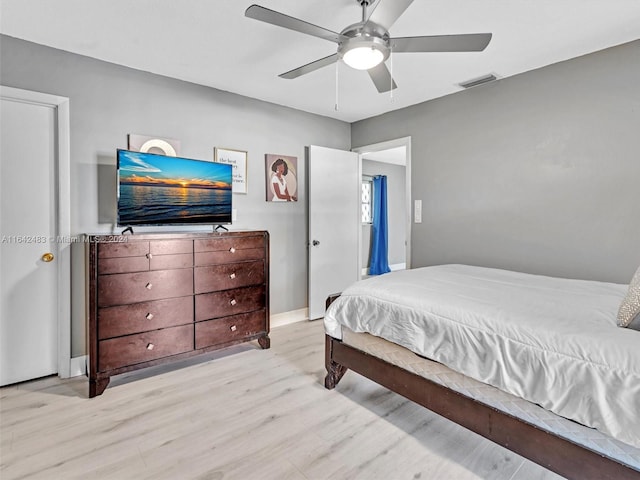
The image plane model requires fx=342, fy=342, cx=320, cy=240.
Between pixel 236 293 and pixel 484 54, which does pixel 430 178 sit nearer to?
pixel 484 54

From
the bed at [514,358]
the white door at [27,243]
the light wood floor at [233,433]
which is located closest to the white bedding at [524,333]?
the bed at [514,358]

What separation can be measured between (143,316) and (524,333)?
2.40 meters

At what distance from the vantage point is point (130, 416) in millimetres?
2105

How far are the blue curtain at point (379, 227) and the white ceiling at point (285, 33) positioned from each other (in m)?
3.81

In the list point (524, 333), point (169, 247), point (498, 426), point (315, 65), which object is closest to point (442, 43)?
point (315, 65)

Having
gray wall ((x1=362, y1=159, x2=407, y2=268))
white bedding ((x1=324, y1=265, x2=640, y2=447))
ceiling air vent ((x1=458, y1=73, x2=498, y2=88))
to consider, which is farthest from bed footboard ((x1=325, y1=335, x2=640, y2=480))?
gray wall ((x1=362, y1=159, x2=407, y2=268))

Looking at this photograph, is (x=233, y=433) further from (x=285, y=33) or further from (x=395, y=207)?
(x=395, y=207)

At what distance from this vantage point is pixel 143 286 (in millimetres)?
2492

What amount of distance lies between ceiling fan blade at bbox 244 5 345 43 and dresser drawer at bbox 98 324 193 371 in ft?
7.14

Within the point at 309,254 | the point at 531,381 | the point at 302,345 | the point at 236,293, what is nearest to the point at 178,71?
the point at 236,293

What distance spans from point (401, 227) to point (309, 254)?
428 cm

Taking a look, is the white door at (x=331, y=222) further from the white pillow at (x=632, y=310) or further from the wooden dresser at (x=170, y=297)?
the white pillow at (x=632, y=310)

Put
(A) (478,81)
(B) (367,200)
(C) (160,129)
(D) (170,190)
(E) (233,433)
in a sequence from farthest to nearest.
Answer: (B) (367,200) < (A) (478,81) < (C) (160,129) < (D) (170,190) < (E) (233,433)

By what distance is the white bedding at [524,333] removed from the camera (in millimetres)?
1212
